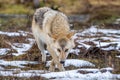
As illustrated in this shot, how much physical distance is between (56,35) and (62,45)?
336 millimetres

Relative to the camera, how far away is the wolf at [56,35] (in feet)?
34.3

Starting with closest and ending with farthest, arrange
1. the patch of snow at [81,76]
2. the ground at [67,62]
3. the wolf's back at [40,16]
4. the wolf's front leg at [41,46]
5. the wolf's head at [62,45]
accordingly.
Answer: the patch of snow at [81,76]
the ground at [67,62]
the wolf's head at [62,45]
the wolf's back at [40,16]
the wolf's front leg at [41,46]

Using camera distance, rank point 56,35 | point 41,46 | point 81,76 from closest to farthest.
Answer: point 81,76 < point 56,35 < point 41,46

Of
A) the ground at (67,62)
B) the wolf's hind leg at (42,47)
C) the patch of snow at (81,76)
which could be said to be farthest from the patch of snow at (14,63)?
the patch of snow at (81,76)

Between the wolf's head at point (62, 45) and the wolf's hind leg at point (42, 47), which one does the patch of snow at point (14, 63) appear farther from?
the wolf's head at point (62, 45)

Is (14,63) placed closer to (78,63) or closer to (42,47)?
(42,47)

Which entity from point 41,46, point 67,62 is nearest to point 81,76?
point 67,62

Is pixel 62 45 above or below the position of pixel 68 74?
above

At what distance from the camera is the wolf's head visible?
33.9ft

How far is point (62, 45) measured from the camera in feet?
34.2

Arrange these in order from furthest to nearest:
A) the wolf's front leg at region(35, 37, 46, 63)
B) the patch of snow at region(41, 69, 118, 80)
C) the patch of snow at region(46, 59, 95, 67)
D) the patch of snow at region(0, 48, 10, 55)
→ the patch of snow at region(0, 48, 10, 55)
the wolf's front leg at region(35, 37, 46, 63)
the patch of snow at region(46, 59, 95, 67)
the patch of snow at region(41, 69, 118, 80)

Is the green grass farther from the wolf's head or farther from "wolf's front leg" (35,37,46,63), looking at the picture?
the wolf's head

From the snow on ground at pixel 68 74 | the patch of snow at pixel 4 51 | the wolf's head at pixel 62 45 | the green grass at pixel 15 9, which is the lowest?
the green grass at pixel 15 9

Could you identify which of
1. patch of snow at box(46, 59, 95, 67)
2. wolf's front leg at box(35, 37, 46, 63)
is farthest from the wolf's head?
wolf's front leg at box(35, 37, 46, 63)
